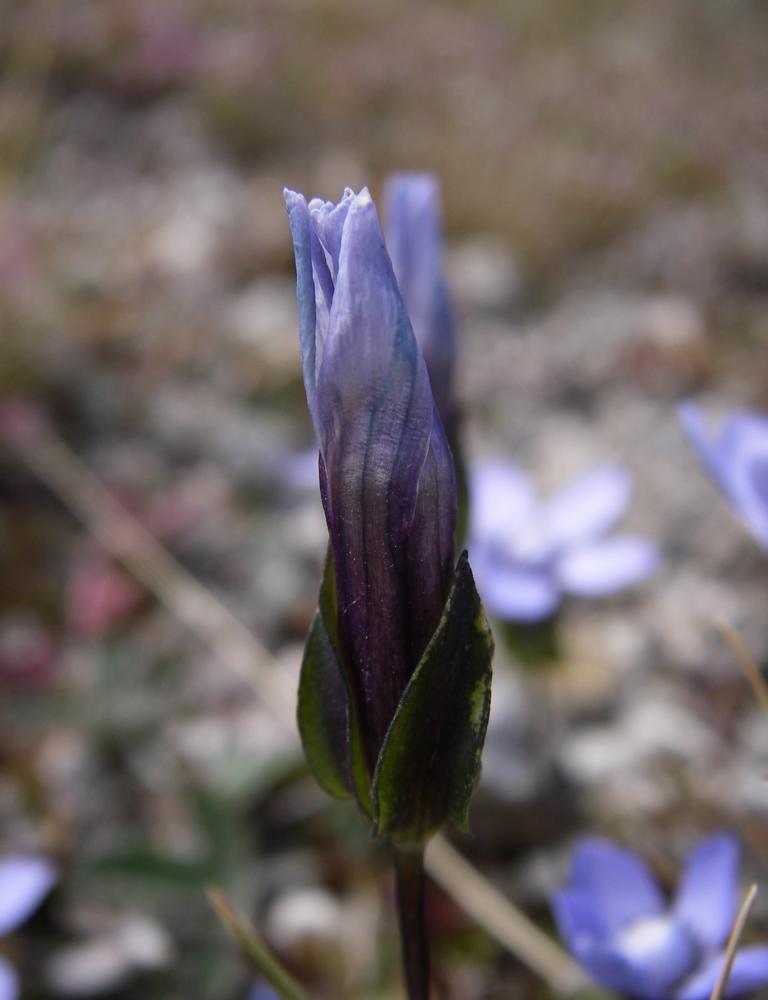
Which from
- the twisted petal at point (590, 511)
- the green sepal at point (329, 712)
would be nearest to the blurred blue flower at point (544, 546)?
the twisted petal at point (590, 511)

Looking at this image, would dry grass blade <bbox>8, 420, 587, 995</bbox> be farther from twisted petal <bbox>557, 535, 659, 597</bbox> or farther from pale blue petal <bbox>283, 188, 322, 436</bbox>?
pale blue petal <bbox>283, 188, 322, 436</bbox>

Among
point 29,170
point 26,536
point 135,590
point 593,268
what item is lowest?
point 135,590

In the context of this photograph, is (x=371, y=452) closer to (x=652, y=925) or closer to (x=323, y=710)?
(x=323, y=710)

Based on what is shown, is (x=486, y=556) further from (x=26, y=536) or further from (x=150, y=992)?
(x=26, y=536)

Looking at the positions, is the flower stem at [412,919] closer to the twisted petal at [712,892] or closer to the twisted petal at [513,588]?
the twisted petal at [712,892]

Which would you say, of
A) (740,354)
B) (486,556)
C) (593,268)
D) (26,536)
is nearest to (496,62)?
(593,268)

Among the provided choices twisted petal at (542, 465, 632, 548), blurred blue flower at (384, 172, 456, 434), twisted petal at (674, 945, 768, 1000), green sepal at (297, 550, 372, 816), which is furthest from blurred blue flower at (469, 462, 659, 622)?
green sepal at (297, 550, 372, 816)

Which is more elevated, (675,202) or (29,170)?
(29,170)
